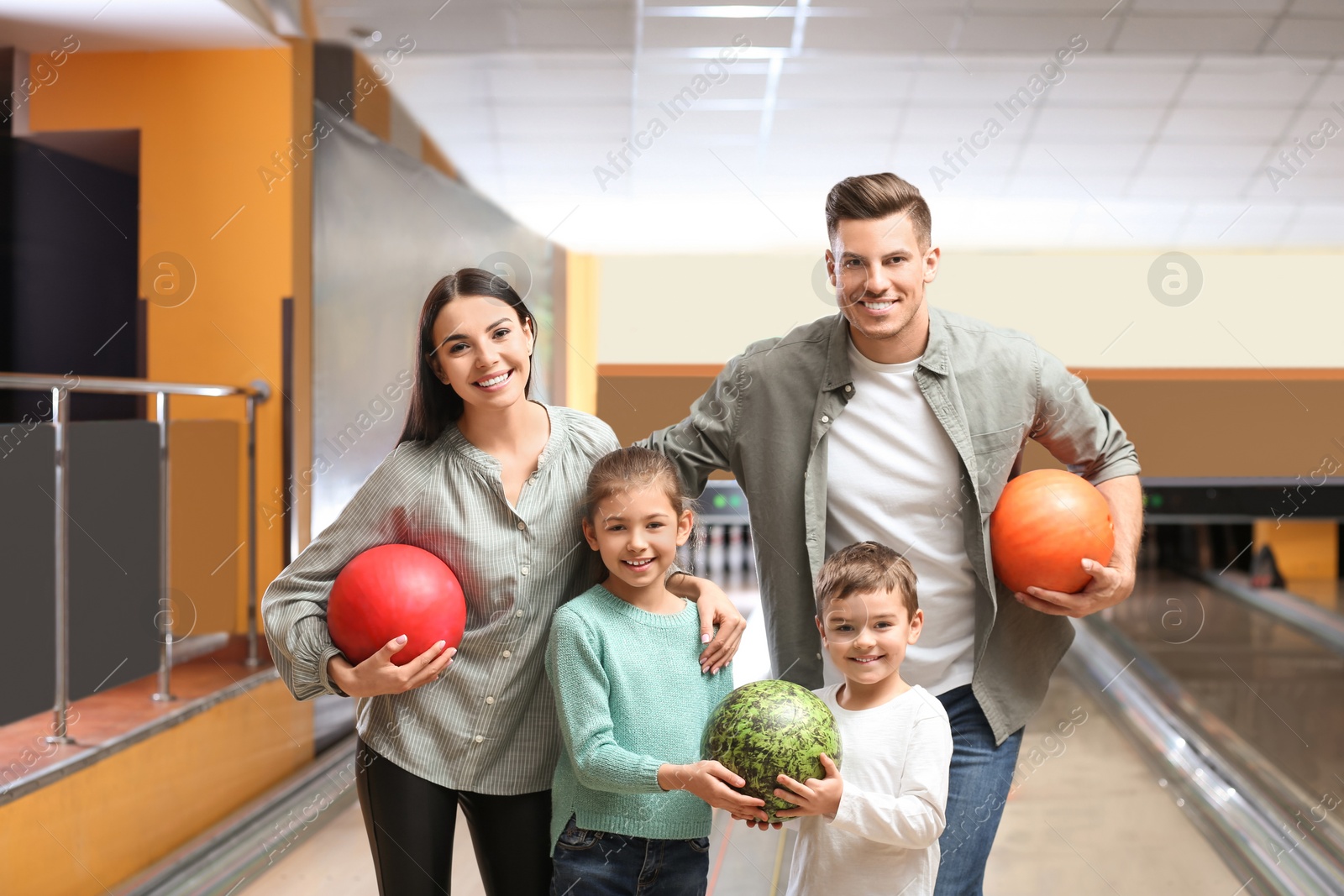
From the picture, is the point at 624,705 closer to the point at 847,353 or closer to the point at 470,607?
the point at 470,607

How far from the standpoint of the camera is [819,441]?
1544 millimetres

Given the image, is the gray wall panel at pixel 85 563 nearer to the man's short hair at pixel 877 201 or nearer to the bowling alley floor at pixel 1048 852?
the bowling alley floor at pixel 1048 852

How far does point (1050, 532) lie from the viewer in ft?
4.77

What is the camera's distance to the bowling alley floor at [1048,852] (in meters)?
2.69

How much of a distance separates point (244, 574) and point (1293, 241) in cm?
476

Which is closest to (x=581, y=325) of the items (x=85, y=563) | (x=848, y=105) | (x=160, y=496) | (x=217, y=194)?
(x=848, y=105)

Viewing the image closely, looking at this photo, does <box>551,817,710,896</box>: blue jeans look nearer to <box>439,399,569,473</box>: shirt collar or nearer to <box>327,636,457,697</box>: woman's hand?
<box>327,636,457,697</box>: woman's hand

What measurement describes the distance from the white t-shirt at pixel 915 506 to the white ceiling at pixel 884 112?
9.32 ft

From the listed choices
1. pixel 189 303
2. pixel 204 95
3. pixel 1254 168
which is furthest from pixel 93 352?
pixel 1254 168

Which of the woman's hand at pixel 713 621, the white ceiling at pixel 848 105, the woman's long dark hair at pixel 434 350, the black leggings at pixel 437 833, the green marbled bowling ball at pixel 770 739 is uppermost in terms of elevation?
the white ceiling at pixel 848 105

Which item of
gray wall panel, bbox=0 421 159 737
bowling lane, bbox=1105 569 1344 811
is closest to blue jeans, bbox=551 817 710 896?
gray wall panel, bbox=0 421 159 737

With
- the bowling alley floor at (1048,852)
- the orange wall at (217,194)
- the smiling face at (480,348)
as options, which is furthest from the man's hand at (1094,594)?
the orange wall at (217,194)

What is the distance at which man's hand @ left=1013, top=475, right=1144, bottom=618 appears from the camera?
1464 mm

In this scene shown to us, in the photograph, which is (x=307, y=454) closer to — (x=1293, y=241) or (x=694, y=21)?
(x=694, y=21)
